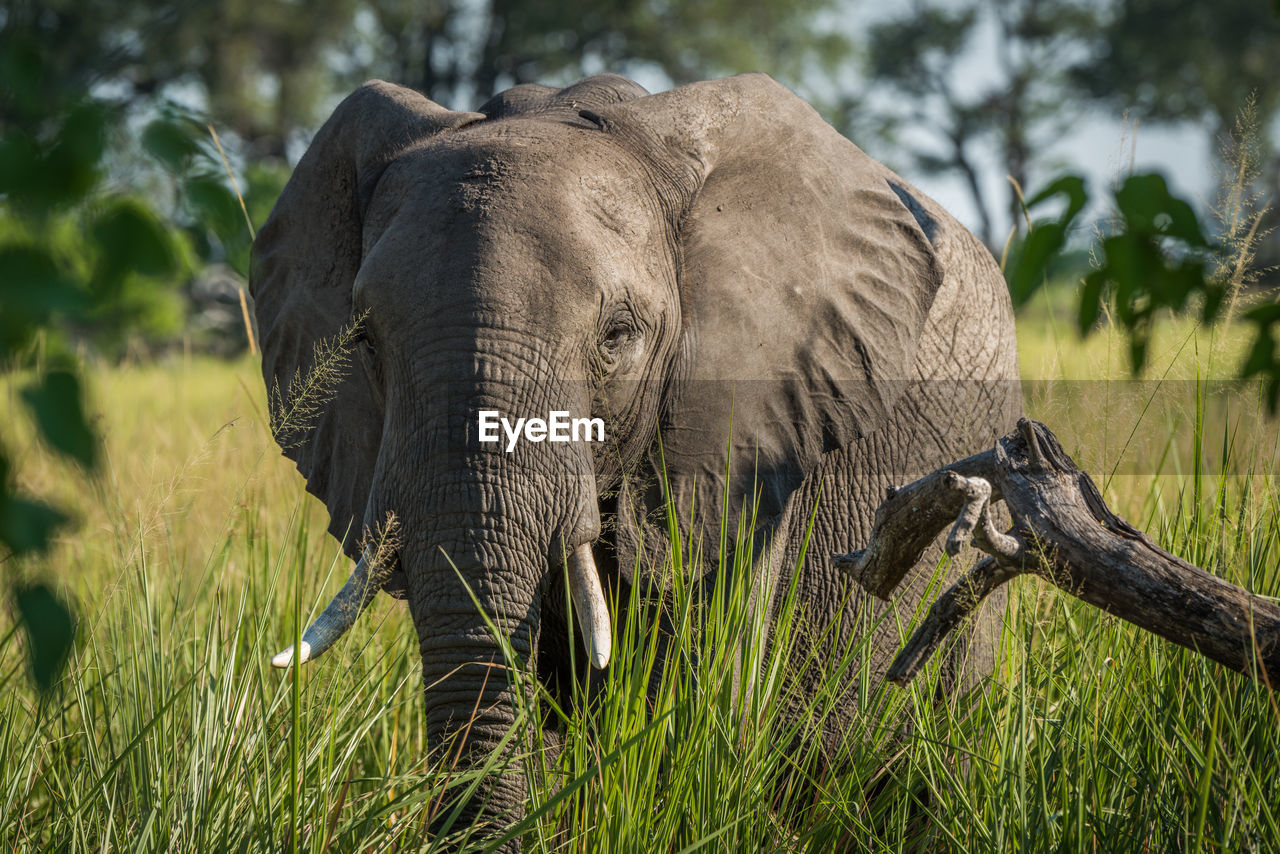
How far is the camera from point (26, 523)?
835mm

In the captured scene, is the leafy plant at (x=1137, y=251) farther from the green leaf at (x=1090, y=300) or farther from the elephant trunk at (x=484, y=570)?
the elephant trunk at (x=484, y=570)

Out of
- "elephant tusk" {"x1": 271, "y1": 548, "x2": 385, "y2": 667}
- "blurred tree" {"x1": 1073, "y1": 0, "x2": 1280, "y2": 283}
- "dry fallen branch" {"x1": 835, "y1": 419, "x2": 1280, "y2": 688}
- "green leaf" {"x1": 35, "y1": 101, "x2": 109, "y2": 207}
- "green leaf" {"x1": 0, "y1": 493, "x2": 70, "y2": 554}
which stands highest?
"blurred tree" {"x1": 1073, "y1": 0, "x2": 1280, "y2": 283}

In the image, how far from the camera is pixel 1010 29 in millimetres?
27438

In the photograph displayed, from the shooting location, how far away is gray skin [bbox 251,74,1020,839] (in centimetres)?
254

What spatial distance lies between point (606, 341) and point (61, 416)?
1892 mm

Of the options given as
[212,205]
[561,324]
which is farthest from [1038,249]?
[561,324]

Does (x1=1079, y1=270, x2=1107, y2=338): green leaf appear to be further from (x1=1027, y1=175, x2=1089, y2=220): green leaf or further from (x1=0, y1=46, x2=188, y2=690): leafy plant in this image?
(x1=0, y1=46, x2=188, y2=690): leafy plant

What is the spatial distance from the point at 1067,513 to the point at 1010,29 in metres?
28.3

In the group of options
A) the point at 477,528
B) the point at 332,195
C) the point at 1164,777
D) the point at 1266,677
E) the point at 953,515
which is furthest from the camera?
the point at 332,195

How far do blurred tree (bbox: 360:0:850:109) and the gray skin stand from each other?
2052 centimetres

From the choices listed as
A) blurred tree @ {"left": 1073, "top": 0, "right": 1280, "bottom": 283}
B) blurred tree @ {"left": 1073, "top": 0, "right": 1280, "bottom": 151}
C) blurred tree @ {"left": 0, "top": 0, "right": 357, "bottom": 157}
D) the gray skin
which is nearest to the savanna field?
the gray skin

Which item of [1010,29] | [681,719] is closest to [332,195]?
[681,719]

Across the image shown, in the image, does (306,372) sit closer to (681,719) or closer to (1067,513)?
(681,719)

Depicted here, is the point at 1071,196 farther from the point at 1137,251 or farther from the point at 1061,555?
the point at 1061,555
